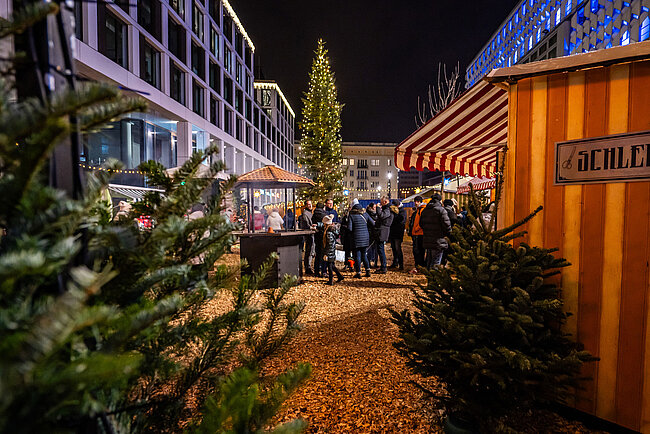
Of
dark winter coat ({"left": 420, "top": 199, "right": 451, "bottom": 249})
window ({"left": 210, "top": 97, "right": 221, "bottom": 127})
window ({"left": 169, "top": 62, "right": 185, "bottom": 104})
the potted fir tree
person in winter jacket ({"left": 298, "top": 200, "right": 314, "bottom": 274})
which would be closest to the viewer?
the potted fir tree

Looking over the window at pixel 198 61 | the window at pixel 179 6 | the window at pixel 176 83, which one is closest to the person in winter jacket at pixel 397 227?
the window at pixel 176 83

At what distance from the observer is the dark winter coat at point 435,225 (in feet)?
22.7

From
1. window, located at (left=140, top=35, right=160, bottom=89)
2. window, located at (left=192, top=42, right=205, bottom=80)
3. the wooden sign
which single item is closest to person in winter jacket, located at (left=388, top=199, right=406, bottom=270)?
the wooden sign

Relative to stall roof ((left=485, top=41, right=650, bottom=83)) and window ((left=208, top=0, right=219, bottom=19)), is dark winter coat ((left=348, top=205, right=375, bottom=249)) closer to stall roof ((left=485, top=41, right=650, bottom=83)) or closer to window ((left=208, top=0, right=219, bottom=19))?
stall roof ((left=485, top=41, right=650, bottom=83))

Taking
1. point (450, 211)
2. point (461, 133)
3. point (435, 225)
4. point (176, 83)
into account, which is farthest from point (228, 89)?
point (461, 133)

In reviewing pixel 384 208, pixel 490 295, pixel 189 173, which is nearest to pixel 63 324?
pixel 189 173

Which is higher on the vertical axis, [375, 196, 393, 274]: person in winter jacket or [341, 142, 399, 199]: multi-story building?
[341, 142, 399, 199]: multi-story building

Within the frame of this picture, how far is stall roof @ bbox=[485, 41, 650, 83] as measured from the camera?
7.36ft

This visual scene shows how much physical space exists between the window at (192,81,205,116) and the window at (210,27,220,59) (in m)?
4.35

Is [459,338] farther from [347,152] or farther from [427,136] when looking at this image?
[347,152]

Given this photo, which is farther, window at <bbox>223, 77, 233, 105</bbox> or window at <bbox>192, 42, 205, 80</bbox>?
window at <bbox>223, 77, 233, 105</bbox>

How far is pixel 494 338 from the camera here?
2.19 meters

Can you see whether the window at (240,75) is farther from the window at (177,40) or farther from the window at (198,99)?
the window at (177,40)

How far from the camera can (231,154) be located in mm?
30359
